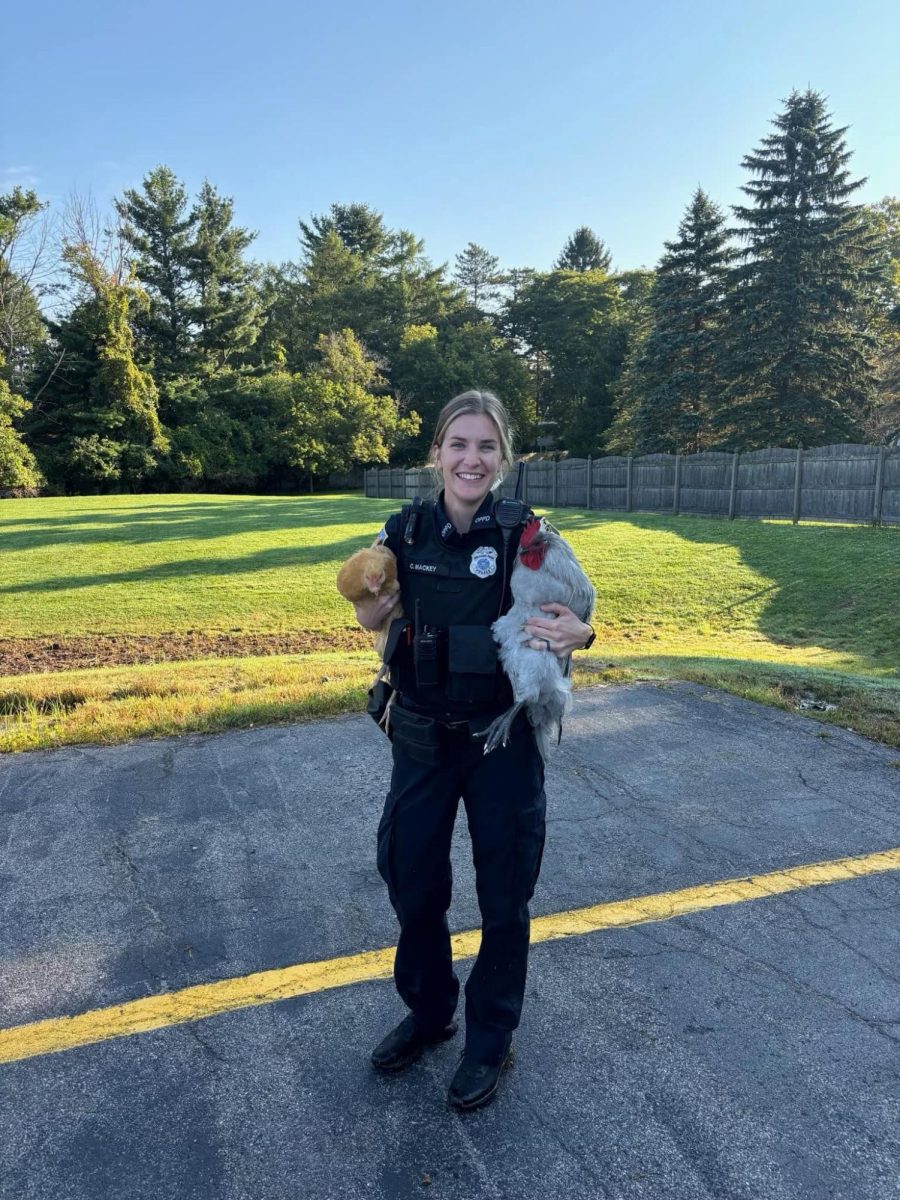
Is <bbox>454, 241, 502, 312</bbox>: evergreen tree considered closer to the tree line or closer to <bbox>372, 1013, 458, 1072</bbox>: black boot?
the tree line

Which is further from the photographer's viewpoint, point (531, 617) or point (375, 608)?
point (375, 608)

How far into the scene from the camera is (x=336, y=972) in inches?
115

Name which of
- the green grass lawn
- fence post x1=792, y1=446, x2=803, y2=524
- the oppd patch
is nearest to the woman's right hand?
the oppd patch

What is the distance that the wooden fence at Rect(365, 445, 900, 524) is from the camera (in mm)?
19062

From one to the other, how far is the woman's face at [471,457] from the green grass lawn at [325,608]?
383 cm

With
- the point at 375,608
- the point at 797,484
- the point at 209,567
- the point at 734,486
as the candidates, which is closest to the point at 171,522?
the point at 209,567

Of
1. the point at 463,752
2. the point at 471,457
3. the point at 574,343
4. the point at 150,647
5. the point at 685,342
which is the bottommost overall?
the point at 150,647

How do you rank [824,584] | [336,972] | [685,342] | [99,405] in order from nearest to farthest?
[336,972] → [824,584] → [685,342] → [99,405]

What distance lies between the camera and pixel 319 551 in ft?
58.9

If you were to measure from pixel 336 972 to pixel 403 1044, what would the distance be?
1.66ft

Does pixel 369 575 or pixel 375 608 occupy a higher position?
pixel 369 575

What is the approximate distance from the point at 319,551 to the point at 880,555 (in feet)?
37.9

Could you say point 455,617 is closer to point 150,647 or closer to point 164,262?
point 150,647

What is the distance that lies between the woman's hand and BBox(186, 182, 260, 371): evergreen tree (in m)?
54.1
